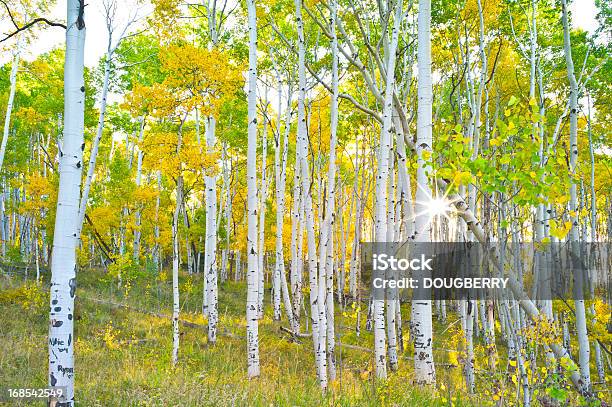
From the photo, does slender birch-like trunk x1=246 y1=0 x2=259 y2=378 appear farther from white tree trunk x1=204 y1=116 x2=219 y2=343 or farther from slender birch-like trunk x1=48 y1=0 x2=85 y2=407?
slender birch-like trunk x1=48 y1=0 x2=85 y2=407

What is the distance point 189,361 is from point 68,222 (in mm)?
4760

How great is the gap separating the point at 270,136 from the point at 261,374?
13.9m

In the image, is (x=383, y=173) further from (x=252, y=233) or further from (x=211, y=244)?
(x=211, y=244)

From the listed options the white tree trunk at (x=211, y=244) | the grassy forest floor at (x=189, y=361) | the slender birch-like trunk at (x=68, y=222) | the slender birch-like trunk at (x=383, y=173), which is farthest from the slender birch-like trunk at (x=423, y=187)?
the white tree trunk at (x=211, y=244)

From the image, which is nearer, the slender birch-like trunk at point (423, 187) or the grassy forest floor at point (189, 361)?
the slender birch-like trunk at point (423, 187)

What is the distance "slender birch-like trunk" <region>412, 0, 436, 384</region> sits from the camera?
4.23 meters

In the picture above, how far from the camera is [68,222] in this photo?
371 centimetres

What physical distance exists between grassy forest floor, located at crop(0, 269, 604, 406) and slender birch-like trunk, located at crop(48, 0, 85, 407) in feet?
3.13

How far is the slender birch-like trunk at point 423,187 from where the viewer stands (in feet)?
13.9

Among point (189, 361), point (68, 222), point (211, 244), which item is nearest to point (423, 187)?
point (68, 222)

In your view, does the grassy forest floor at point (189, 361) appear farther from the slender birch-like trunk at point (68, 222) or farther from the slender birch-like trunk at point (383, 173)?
the slender birch-like trunk at point (68, 222)

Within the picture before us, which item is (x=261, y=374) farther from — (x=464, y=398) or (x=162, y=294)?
(x=162, y=294)

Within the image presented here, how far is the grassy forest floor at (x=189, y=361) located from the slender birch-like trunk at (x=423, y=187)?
344 millimetres

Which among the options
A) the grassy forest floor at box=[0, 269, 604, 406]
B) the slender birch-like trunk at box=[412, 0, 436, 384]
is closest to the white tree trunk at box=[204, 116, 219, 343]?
the grassy forest floor at box=[0, 269, 604, 406]
